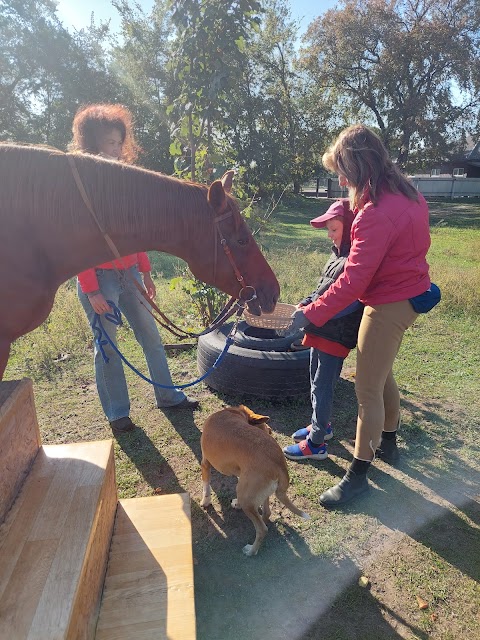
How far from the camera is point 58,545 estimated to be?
1.76m

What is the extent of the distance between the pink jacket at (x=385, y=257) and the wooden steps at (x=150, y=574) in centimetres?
152

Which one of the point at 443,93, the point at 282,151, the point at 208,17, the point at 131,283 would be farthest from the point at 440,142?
the point at 131,283

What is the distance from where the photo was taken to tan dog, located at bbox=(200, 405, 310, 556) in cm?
242

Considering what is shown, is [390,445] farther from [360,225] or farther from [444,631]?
[360,225]

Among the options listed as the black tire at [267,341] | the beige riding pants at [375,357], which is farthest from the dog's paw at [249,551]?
the black tire at [267,341]

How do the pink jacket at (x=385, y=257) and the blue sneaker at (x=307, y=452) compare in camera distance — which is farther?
the blue sneaker at (x=307, y=452)

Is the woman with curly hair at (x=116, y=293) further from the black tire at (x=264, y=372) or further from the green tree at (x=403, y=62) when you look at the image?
the green tree at (x=403, y=62)

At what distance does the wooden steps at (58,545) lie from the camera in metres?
1.47

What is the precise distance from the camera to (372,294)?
2.62 m

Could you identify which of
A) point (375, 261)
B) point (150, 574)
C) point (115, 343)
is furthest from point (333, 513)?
point (115, 343)

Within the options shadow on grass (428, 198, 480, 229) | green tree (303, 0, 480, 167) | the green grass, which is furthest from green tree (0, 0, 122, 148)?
the green grass

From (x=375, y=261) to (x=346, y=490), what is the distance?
158cm

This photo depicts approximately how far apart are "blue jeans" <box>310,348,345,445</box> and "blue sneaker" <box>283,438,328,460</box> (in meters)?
0.06

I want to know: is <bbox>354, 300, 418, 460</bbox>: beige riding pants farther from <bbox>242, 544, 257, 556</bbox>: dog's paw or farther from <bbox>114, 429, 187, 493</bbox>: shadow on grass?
<bbox>114, 429, 187, 493</bbox>: shadow on grass
